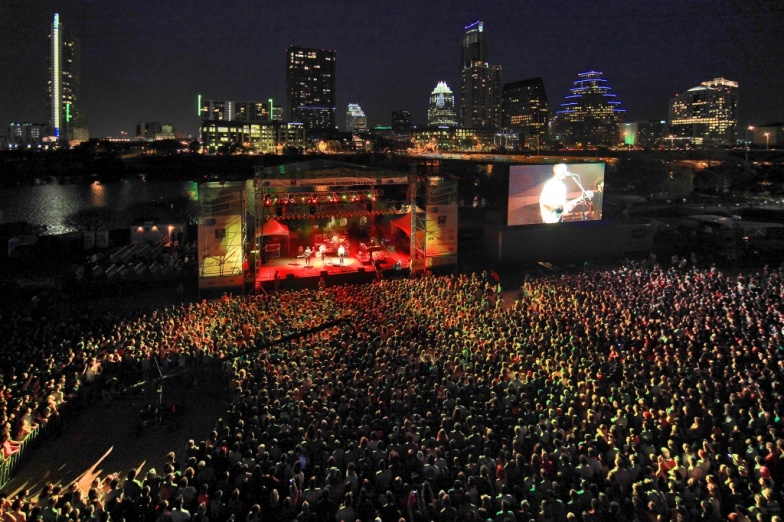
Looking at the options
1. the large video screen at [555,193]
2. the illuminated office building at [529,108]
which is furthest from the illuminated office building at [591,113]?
the large video screen at [555,193]

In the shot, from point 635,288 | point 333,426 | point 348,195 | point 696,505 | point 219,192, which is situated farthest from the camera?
point 348,195

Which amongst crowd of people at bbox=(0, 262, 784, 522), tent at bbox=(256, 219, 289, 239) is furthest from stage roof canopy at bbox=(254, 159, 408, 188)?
crowd of people at bbox=(0, 262, 784, 522)

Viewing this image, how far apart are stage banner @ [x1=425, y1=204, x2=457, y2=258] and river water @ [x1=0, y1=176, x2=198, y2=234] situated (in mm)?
33244

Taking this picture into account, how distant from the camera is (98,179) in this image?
81.4m

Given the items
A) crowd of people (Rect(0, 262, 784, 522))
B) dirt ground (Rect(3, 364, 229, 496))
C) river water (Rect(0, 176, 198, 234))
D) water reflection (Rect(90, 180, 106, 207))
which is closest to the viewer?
crowd of people (Rect(0, 262, 784, 522))

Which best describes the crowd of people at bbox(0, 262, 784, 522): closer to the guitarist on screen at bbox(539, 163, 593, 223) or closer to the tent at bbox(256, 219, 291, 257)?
the tent at bbox(256, 219, 291, 257)

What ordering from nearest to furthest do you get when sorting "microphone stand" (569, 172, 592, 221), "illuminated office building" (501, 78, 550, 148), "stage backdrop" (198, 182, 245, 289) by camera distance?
"stage backdrop" (198, 182, 245, 289), "microphone stand" (569, 172, 592, 221), "illuminated office building" (501, 78, 550, 148)

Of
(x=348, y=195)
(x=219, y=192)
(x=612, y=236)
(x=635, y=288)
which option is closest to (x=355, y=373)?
(x=635, y=288)

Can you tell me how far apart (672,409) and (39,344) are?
12.0m

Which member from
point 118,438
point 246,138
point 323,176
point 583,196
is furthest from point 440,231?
point 246,138

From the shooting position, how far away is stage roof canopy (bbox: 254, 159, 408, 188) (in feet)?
57.9

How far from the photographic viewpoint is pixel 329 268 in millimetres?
19656

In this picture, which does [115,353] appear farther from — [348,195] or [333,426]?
[348,195]

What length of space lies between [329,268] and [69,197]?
5446cm
